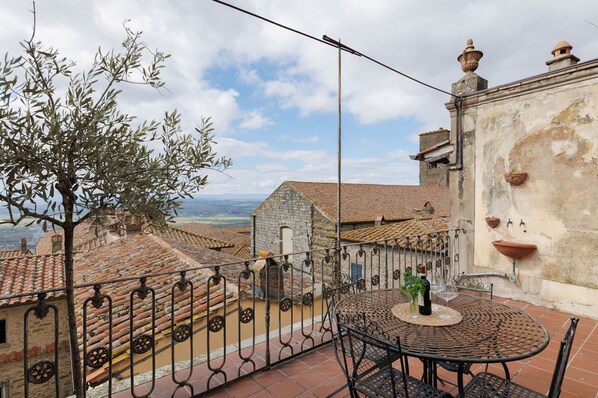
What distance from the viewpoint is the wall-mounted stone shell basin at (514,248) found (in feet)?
14.5

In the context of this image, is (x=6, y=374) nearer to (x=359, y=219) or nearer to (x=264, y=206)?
(x=264, y=206)

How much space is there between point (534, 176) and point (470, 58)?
221 cm

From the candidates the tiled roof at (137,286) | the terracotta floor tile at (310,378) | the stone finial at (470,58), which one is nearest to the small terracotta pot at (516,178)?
the stone finial at (470,58)

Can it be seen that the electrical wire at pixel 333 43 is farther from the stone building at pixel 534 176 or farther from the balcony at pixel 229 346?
the balcony at pixel 229 346

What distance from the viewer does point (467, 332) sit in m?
2.09

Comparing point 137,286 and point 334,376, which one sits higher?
point 334,376

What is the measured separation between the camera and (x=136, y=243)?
1035 centimetres

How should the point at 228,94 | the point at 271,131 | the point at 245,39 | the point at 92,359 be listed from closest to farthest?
the point at 92,359
the point at 245,39
the point at 228,94
the point at 271,131

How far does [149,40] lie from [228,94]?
16.0 feet

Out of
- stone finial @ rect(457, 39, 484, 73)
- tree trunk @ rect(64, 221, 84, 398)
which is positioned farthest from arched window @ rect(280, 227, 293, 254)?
tree trunk @ rect(64, 221, 84, 398)

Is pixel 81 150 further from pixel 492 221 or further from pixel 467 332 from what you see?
pixel 492 221

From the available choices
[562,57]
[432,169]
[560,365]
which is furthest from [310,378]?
[432,169]

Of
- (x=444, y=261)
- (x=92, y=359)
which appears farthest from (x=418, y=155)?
(x=92, y=359)

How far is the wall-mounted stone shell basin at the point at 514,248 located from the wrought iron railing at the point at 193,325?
71cm
